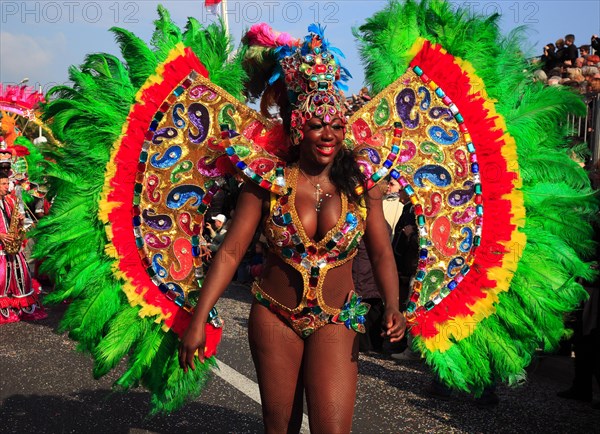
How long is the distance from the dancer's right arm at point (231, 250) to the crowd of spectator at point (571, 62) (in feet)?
23.4

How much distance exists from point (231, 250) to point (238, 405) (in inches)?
90.7

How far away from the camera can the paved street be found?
4955 millimetres

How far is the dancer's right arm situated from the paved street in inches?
59.2

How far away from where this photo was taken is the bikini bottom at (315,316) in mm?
3250

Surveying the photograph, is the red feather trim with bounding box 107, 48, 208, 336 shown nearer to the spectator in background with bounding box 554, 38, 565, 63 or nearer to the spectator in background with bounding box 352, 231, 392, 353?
the spectator in background with bounding box 352, 231, 392, 353

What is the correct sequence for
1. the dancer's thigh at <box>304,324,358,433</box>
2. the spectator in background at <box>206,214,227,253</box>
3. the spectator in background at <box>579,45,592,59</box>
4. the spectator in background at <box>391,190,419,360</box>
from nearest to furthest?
1. the dancer's thigh at <box>304,324,358,433</box>
2. the spectator in background at <box>391,190,419,360</box>
3. the spectator in background at <box>206,214,227,253</box>
4. the spectator in background at <box>579,45,592,59</box>

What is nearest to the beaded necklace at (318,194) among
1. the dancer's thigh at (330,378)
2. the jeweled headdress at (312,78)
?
the jeweled headdress at (312,78)

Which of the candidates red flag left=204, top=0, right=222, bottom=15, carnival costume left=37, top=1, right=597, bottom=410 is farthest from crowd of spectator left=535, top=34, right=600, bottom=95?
carnival costume left=37, top=1, right=597, bottom=410

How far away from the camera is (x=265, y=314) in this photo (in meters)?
3.32

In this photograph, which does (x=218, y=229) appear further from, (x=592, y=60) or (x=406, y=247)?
(x=592, y=60)

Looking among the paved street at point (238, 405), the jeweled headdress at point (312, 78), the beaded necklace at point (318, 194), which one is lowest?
the paved street at point (238, 405)

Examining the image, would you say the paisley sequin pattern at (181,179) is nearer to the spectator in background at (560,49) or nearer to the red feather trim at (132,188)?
the red feather trim at (132,188)

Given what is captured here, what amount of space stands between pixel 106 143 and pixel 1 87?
9.04 meters

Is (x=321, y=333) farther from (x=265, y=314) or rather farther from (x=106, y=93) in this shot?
Answer: (x=106, y=93)
